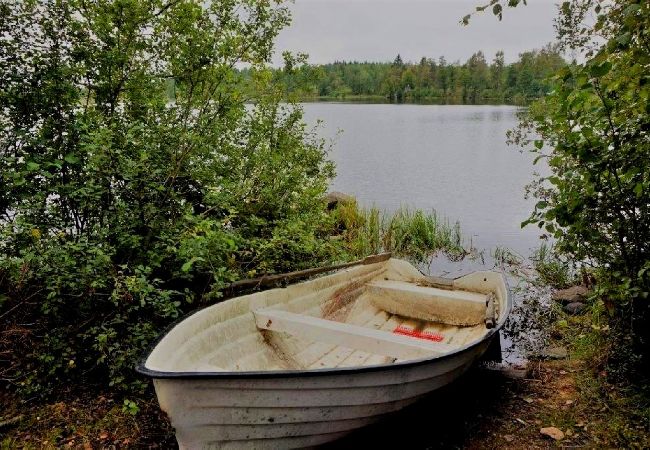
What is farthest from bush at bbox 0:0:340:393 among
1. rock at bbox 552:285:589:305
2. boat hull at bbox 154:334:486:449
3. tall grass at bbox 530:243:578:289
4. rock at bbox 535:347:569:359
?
tall grass at bbox 530:243:578:289

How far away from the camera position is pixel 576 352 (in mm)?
4574

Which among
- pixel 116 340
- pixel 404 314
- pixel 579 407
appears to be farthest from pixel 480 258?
pixel 116 340

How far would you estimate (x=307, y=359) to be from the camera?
386cm

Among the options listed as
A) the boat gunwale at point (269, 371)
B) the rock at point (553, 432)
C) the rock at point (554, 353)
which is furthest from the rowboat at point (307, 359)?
the rock at point (554, 353)

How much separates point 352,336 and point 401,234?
598 centimetres

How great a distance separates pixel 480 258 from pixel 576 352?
179 inches

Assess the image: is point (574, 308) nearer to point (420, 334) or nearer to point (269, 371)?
point (420, 334)

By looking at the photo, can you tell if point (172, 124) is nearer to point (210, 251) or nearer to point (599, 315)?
point (210, 251)

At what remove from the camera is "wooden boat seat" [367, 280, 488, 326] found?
185 inches

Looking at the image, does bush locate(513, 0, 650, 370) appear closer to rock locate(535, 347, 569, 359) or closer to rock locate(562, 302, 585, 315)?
rock locate(535, 347, 569, 359)

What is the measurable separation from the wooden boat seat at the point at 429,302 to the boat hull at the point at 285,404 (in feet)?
5.61

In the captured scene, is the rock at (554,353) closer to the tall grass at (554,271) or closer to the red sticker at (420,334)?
the red sticker at (420,334)

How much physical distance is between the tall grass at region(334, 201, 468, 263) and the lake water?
980 mm

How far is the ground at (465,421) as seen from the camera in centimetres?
301
